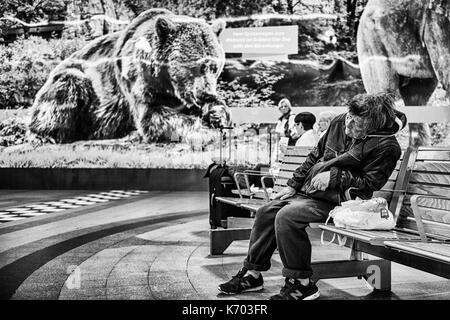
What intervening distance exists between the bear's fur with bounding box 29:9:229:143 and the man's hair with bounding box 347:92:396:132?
8.01 m

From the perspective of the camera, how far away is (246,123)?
1069 cm

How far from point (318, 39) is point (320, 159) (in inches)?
314

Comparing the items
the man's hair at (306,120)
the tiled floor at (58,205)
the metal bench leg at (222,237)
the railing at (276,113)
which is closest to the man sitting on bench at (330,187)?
the metal bench leg at (222,237)

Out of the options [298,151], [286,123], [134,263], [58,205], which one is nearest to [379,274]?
[298,151]

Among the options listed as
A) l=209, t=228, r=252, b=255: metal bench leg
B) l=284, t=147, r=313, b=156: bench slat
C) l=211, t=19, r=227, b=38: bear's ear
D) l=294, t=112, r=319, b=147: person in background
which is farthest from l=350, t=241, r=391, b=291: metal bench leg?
l=211, t=19, r=227, b=38: bear's ear

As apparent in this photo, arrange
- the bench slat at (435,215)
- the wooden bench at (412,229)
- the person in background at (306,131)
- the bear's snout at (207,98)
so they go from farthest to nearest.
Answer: the bear's snout at (207,98)
the person in background at (306,131)
the bench slat at (435,215)
the wooden bench at (412,229)

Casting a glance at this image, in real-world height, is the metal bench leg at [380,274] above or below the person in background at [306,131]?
below

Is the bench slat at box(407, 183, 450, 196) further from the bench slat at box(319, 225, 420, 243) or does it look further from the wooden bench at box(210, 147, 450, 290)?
the bench slat at box(319, 225, 420, 243)

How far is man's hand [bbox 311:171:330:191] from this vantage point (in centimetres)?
286

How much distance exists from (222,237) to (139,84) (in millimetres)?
7244

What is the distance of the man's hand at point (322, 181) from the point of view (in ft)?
9.38

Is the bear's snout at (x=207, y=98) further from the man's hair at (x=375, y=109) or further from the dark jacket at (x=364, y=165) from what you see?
the man's hair at (x=375, y=109)

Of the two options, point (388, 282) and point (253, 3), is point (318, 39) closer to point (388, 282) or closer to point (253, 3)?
point (253, 3)
